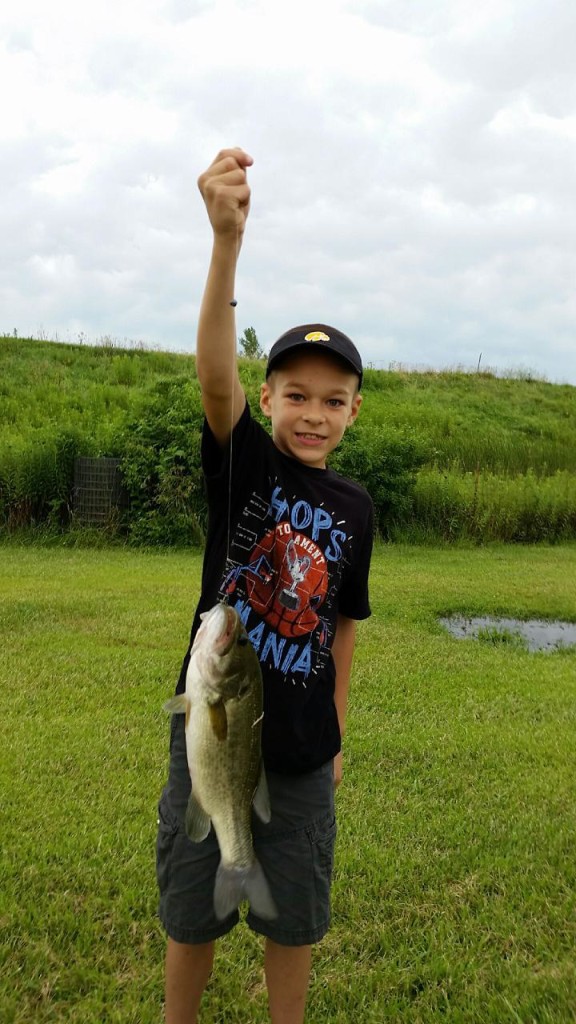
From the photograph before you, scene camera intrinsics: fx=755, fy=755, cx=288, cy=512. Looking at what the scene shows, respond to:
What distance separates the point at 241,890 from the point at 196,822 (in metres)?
0.20

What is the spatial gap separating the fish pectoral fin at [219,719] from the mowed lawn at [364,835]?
1.37 metres

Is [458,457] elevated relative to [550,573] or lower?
elevated

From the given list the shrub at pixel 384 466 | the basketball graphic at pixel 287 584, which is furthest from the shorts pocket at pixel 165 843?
the shrub at pixel 384 466

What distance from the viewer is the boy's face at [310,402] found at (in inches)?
84.4

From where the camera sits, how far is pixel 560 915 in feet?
9.89

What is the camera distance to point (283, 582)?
2.11 m

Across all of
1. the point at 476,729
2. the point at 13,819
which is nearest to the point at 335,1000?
the point at 13,819

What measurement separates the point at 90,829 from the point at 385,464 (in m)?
10.0

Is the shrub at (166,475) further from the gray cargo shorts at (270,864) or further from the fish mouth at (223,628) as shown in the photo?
the fish mouth at (223,628)

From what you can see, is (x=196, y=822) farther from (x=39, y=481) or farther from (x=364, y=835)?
(x=39, y=481)

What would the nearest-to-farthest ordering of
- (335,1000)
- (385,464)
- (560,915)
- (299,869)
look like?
1. (299,869)
2. (335,1000)
3. (560,915)
4. (385,464)

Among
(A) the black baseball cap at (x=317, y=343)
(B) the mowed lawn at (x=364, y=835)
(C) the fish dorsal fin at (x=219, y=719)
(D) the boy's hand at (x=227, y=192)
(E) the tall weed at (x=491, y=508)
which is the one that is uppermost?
(D) the boy's hand at (x=227, y=192)

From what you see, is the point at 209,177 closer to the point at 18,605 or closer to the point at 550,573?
the point at 18,605

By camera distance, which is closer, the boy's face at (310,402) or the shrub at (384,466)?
the boy's face at (310,402)
